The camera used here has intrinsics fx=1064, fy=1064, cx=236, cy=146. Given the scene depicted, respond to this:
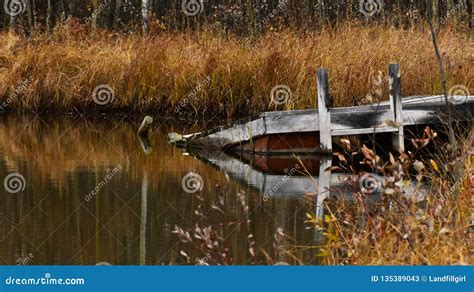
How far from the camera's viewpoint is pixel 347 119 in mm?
14266

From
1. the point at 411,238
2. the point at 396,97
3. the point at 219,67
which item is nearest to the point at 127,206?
the point at 396,97

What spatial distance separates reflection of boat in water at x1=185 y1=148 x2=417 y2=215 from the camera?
11695mm

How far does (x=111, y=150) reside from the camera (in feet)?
50.0

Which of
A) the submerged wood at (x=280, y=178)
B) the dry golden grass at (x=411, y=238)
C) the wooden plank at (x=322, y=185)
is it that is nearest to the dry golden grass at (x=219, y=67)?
the submerged wood at (x=280, y=178)

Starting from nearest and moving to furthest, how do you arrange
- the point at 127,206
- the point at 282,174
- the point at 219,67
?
1. the point at 127,206
2. the point at 282,174
3. the point at 219,67

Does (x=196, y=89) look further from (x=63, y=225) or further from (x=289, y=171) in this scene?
(x=63, y=225)

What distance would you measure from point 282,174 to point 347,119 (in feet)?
4.99

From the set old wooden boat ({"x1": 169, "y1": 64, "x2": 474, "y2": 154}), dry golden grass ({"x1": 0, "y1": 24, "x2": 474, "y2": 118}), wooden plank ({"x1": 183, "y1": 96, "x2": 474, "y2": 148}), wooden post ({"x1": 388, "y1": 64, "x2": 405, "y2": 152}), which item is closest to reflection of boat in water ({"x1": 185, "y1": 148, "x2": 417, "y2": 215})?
old wooden boat ({"x1": 169, "y1": 64, "x2": 474, "y2": 154})

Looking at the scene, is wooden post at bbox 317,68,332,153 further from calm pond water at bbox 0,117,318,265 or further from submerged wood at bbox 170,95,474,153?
calm pond water at bbox 0,117,318,265

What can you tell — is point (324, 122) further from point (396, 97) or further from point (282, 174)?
point (282, 174)

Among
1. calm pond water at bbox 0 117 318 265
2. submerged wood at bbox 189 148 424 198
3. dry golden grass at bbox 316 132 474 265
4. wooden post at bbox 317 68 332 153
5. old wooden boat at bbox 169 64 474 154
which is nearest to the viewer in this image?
dry golden grass at bbox 316 132 474 265

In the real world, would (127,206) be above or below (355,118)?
below

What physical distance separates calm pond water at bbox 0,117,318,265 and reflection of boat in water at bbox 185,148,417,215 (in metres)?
0.07

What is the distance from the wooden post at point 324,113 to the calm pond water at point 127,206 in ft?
3.78
